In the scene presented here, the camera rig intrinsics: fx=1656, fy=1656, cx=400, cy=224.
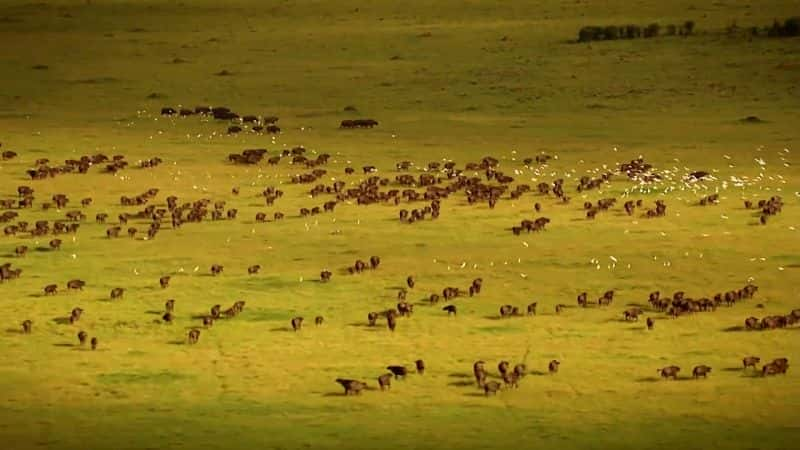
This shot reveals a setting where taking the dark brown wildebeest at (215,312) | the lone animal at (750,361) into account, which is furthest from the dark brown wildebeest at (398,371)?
the lone animal at (750,361)

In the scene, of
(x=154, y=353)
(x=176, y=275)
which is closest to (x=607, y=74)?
(x=176, y=275)

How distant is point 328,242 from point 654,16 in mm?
33077

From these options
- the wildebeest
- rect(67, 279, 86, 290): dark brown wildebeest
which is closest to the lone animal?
the wildebeest

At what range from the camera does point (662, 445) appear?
506 inches

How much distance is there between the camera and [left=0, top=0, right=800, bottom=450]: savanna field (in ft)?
45.7

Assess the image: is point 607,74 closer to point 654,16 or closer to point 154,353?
point 654,16

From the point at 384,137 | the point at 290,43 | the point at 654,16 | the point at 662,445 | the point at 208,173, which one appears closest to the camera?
the point at 662,445

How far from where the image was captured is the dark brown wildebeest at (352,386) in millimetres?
14273

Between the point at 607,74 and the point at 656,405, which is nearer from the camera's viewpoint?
the point at 656,405

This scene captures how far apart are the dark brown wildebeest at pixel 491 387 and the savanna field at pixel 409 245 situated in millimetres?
96

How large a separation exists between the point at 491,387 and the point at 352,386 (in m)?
1.20

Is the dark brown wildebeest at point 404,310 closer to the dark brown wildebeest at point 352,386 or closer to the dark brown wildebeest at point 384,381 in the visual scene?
the dark brown wildebeest at point 384,381

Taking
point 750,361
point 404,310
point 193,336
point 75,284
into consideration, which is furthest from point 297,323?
point 750,361

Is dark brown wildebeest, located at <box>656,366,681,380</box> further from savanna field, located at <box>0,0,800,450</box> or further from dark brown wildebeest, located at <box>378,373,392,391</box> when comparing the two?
dark brown wildebeest, located at <box>378,373,392,391</box>
